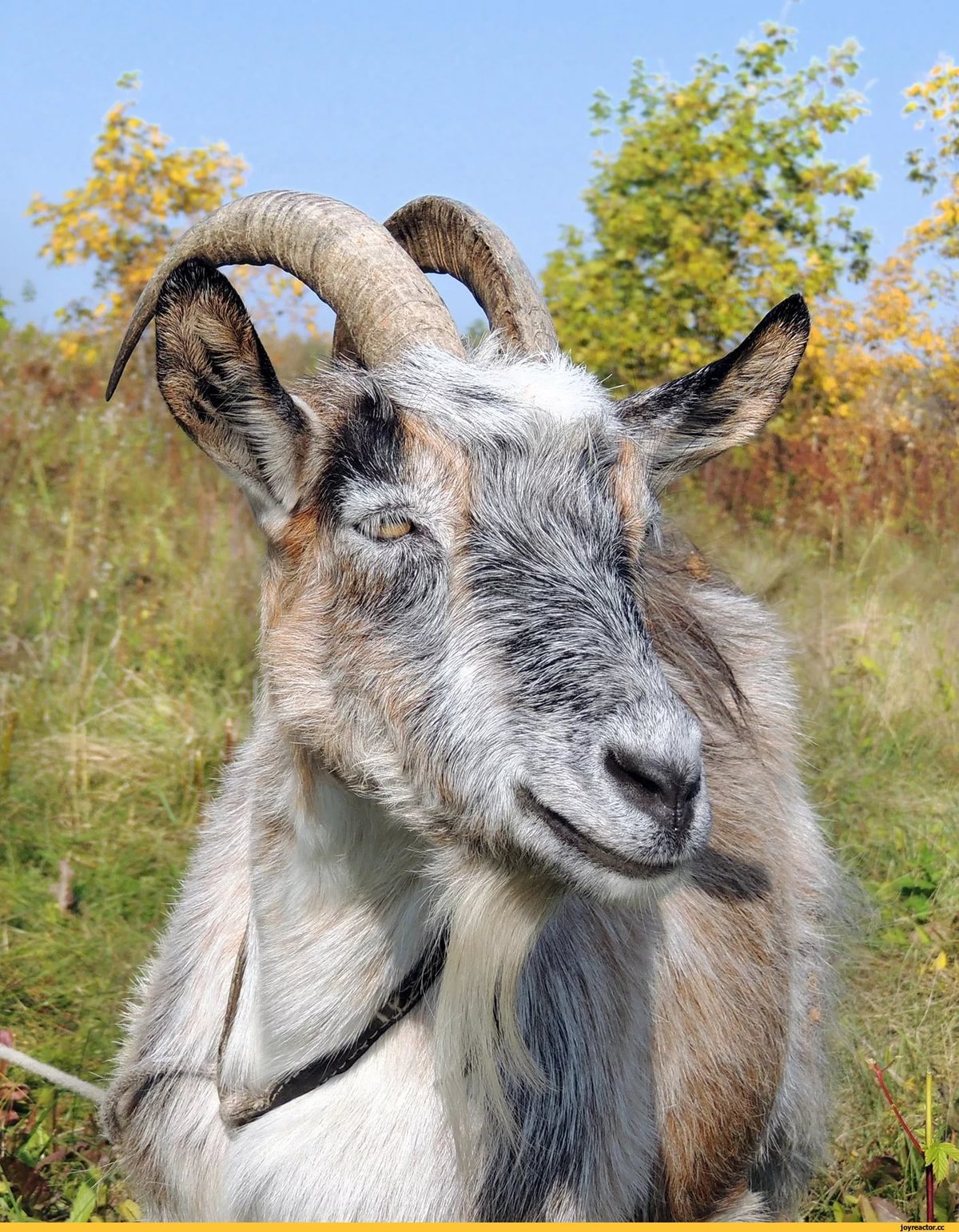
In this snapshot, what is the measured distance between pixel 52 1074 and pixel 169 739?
209 centimetres

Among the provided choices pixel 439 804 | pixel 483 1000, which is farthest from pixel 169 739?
pixel 439 804

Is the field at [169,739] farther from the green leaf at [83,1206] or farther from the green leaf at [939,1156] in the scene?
the green leaf at [939,1156]

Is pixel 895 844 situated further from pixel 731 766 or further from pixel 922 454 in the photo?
pixel 922 454

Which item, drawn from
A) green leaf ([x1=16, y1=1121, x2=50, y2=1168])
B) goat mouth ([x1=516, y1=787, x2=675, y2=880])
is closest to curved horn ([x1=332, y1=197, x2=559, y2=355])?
goat mouth ([x1=516, y1=787, x2=675, y2=880])

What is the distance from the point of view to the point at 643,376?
9617 mm

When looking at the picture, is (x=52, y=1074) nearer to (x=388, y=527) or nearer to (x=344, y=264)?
(x=388, y=527)

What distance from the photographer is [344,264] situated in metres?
2.69

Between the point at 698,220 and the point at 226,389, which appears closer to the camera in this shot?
the point at 226,389

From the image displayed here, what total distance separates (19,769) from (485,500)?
3611 mm

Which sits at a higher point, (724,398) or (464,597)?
(724,398)

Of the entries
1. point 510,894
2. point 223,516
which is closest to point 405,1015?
point 510,894

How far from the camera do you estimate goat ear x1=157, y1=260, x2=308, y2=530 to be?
7.27 feet

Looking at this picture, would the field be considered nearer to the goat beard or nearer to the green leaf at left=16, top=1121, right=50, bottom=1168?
the green leaf at left=16, top=1121, right=50, bottom=1168

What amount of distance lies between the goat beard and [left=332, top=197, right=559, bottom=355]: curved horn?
121 centimetres
